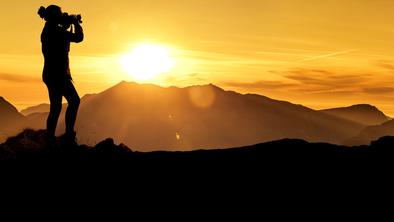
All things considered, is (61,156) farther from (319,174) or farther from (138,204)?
(319,174)

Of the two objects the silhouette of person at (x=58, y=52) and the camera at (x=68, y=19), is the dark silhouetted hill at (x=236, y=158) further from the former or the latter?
the camera at (x=68, y=19)

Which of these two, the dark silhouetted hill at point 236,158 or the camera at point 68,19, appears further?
the camera at point 68,19

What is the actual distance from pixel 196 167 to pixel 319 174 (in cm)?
256

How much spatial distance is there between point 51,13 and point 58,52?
960 millimetres

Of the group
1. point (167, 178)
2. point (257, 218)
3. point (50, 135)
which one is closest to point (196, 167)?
point (167, 178)

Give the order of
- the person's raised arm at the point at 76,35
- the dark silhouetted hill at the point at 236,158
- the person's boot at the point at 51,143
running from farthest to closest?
the person's boot at the point at 51,143, the person's raised arm at the point at 76,35, the dark silhouetted hill at the point at 236,158

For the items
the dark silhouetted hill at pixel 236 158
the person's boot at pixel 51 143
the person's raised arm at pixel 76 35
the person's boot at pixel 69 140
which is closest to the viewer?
the dark silhouetted hill at pixel 236 158

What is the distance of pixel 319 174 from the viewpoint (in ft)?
34.9

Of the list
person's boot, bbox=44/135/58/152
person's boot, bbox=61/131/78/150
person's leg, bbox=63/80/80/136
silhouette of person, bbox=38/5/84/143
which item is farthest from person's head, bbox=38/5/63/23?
person's boot, bbox=44/135/58/152

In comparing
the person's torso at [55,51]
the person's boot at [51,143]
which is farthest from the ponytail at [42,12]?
A: the person's boot at [51,143]

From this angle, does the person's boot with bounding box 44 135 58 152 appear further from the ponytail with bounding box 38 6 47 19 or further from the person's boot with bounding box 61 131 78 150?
the ponytail with bounding box 38 6 47 19

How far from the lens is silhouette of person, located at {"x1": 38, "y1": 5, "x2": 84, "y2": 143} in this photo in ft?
42.0

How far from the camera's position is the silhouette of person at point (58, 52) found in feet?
42.0

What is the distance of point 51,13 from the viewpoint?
12875mm
